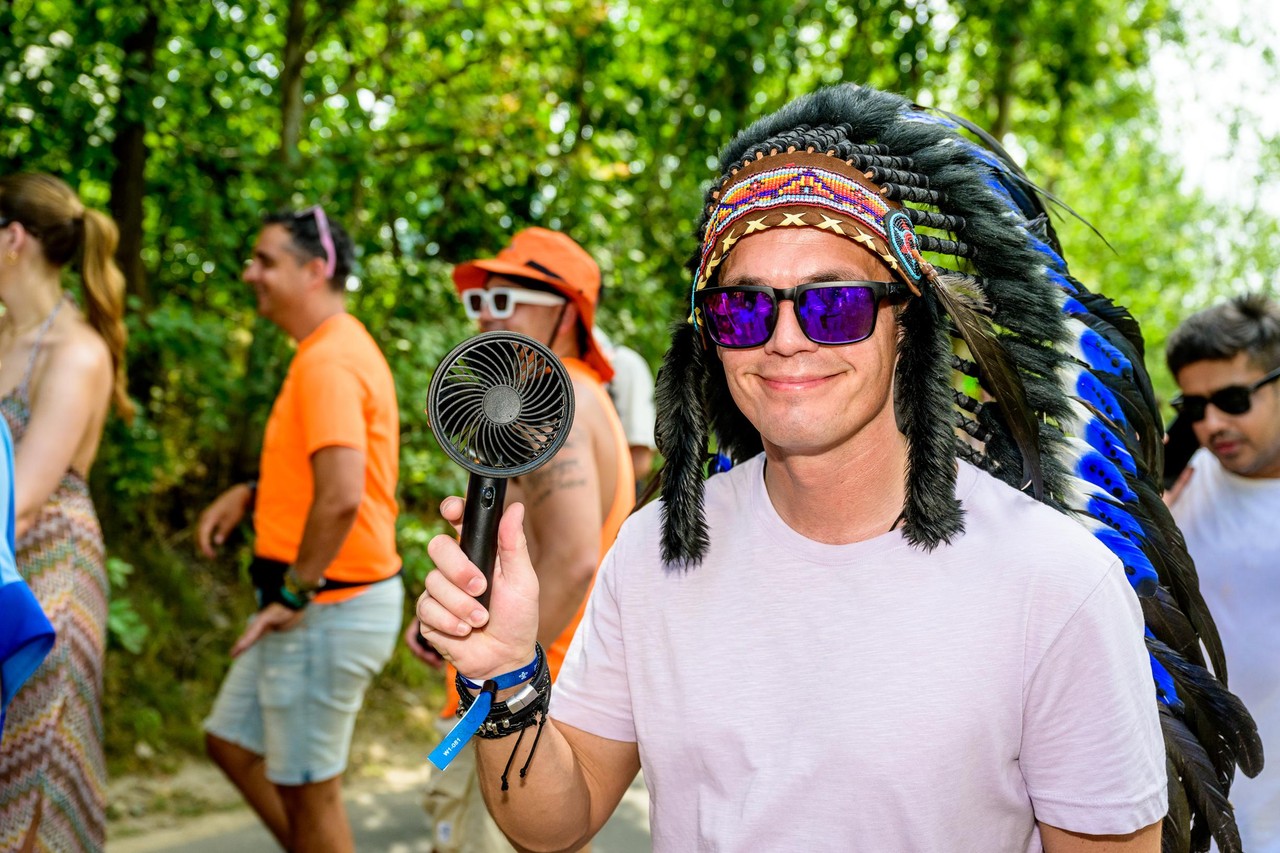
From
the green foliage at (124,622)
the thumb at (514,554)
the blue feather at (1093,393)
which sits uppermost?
the blue feather at (1093,393)

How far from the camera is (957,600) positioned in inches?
61.7

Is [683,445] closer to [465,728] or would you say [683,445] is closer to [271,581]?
[465,728]

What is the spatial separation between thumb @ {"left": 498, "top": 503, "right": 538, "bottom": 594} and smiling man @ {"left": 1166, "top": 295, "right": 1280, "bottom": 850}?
2039mm

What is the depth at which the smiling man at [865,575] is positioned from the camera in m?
1.53

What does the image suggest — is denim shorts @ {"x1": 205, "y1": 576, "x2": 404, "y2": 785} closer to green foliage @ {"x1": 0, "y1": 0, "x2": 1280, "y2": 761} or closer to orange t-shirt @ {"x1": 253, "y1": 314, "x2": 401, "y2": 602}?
orange t-shirt @ {"x1": 253, "y1": 314, "x2": 401, "y2": 602}

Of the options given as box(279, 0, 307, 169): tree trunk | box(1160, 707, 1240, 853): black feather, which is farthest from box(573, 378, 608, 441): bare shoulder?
box(279, 0, 307, 169): tree trunk

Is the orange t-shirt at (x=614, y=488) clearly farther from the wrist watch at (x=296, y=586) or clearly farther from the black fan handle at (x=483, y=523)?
the black fan handle at (x=483, y=523)

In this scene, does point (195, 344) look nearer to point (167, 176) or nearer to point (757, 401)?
point (167, 176)

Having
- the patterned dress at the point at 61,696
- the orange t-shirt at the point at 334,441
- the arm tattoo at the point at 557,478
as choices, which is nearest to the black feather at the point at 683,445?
the arm tattoo at the point at 557,478

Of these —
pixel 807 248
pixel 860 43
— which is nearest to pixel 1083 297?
pixel 807 248

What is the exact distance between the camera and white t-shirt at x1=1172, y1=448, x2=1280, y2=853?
2.71m

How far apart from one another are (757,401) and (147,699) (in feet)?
17.3

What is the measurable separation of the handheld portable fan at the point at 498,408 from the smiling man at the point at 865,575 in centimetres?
8

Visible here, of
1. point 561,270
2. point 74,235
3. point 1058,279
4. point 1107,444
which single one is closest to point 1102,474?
point 1107,444
